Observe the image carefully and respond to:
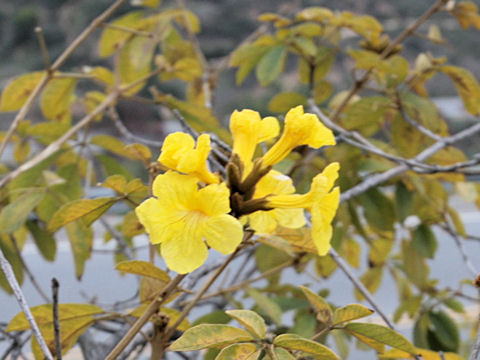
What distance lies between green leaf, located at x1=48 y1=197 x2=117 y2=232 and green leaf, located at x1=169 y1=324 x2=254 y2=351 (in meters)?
0.11

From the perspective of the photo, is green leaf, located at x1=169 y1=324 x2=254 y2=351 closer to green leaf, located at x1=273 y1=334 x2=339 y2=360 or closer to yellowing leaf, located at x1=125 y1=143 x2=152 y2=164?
green leaf, located at x1=273 y1=334 x2=339 y2=360

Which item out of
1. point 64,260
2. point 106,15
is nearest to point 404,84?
point 106,15

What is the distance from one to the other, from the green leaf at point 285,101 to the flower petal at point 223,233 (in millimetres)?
424

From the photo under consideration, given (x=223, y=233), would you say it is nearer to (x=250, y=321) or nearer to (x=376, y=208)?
(x=250, y=321)

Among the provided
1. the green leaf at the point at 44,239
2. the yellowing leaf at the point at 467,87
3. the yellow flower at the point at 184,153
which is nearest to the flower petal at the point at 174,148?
the yellow flower at the point at 184,153

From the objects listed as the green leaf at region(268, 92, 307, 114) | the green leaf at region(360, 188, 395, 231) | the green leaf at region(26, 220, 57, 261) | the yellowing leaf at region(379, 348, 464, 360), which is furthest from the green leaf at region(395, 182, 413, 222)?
the green leaf at region(26, 220, 57, 261)

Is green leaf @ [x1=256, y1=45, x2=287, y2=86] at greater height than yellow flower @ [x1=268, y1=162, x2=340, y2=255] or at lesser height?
lesser

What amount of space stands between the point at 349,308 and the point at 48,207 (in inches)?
12.7

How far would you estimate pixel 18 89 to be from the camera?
0.60 m

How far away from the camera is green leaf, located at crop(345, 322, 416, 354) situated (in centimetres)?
29

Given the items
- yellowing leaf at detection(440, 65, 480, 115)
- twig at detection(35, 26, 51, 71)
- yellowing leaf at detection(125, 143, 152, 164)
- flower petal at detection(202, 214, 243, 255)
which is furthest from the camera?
yellowing leaf at detection(440, 65, 480, 115)

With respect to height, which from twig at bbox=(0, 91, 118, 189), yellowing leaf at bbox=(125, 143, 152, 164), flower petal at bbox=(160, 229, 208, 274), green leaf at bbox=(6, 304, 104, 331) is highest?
flower petal at bbox=(160, 229, 208, 274)

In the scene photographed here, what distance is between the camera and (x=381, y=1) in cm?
765

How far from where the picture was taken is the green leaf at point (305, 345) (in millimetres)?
255
